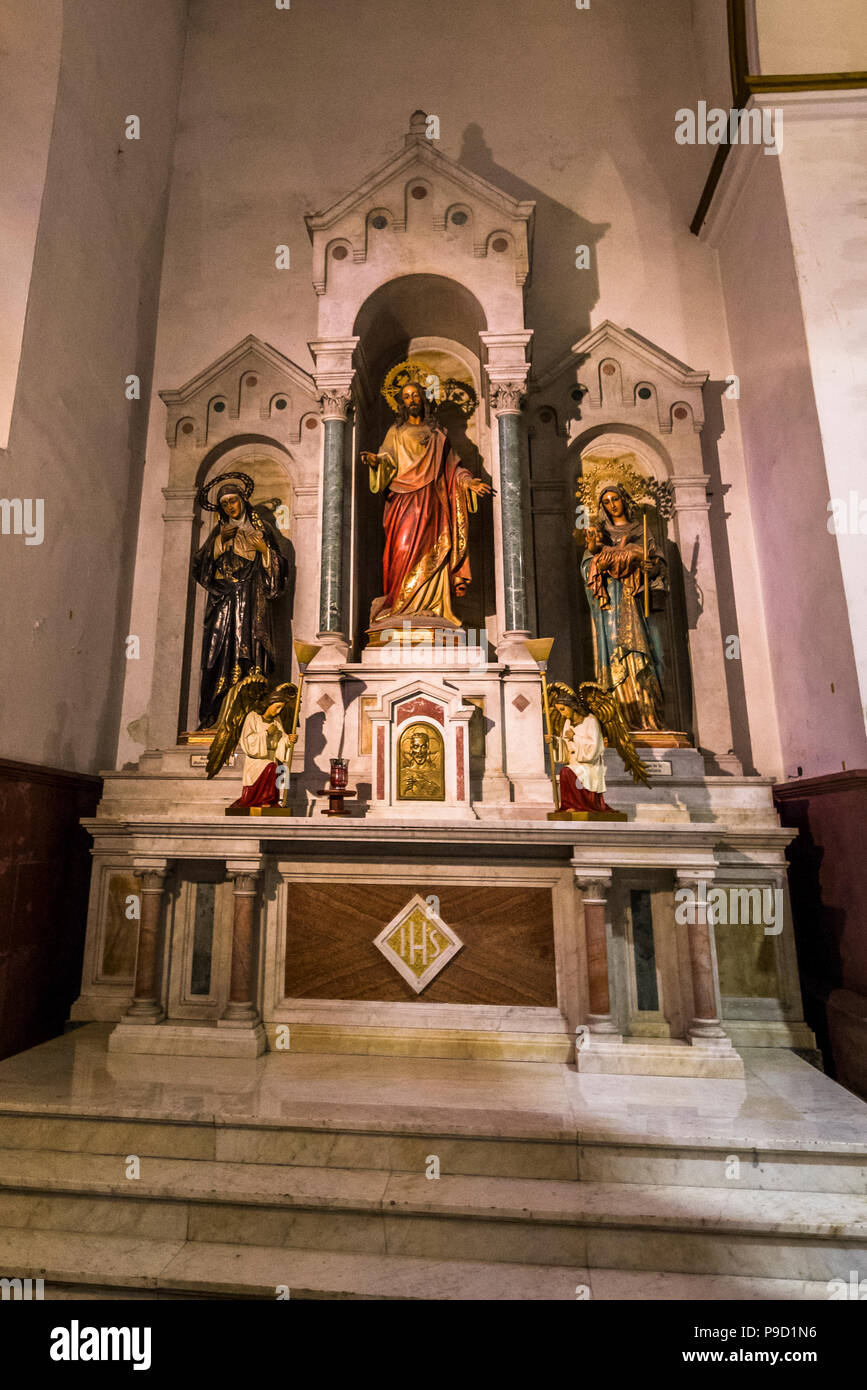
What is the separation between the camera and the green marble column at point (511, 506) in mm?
5582

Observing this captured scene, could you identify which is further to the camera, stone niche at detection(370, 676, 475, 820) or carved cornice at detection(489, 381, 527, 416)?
carved cornice at detection(489, 381, 527, 416)

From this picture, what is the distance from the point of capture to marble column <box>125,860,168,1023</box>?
4.41 m

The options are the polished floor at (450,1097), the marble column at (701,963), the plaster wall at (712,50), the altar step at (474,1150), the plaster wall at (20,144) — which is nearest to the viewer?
the altar step at (474,1150)

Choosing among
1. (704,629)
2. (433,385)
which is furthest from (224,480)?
(704,629)

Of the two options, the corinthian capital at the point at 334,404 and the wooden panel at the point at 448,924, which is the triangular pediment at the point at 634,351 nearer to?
the corinthian capital at the point at 334,404

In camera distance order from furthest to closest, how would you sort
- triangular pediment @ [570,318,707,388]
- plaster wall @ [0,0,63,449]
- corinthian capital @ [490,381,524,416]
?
1. triangular pediment @ [570,318,707,388]
2. corinthian capital @ [490,381,524,416]
3. plaster wall @ [0,0,63,449]

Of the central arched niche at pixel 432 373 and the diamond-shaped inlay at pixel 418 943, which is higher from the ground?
the central arched niche at pixel 432 373

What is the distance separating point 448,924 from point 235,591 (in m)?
3.10

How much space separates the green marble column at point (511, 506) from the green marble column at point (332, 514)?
117 cm

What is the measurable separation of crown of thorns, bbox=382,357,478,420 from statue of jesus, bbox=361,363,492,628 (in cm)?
52

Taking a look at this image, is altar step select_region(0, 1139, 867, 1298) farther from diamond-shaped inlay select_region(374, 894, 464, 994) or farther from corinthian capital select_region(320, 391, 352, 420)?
corinthian capital select_region(320, 391, 352, 420)

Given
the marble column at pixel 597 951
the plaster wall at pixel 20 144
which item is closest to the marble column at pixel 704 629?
the marble column at pixel 597 951

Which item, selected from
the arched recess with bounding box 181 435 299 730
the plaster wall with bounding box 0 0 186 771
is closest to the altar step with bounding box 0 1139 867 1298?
the plaster wall with bounding box 0 0 186 771
